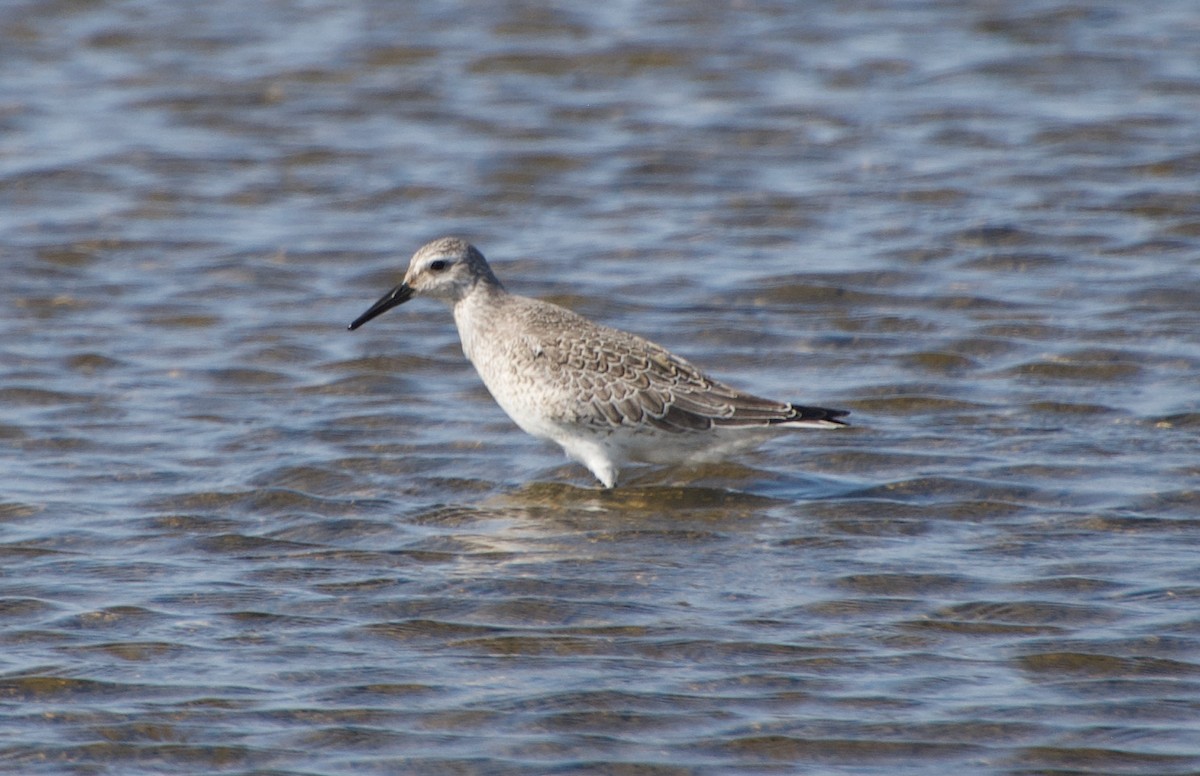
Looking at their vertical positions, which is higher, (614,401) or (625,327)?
(614,401)

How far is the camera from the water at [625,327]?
702cm

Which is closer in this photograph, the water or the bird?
the water

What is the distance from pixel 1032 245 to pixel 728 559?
5.47 metres

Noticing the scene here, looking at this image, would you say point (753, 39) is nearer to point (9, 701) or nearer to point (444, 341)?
point (444, 341)

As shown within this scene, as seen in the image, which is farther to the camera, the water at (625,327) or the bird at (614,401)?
the bird at (614,401)

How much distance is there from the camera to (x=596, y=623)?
7824 millimetres

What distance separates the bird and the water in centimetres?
30

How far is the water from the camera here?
7.02 m

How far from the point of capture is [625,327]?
12219 millimetres

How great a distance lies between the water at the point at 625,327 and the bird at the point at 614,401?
0.30m

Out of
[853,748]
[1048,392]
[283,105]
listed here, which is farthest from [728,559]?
[283,105]

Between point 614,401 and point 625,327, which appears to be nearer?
point 614,401

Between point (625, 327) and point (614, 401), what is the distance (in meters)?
2.66

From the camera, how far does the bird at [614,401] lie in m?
9.56
